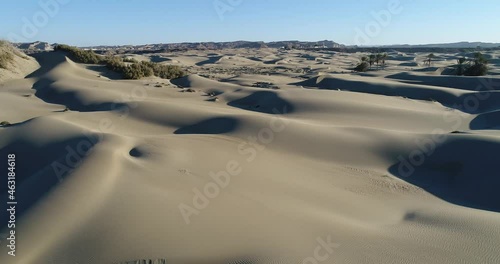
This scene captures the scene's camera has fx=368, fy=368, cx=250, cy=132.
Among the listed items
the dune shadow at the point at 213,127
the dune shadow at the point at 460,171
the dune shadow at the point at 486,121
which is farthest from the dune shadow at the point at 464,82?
the dune shadow at the point at 213,127

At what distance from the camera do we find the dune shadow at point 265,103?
69.4ft

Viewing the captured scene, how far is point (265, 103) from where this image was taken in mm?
22516

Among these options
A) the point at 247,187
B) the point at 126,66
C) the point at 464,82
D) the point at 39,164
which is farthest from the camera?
the point at 126,66

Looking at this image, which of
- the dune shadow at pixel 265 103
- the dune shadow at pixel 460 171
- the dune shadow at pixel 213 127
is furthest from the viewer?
the dune shadow at pixel 265 103

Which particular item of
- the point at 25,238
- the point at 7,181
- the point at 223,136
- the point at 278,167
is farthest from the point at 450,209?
the point at 7,181

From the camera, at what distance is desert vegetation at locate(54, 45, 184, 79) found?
31.1m

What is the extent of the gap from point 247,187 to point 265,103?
13.3 meters

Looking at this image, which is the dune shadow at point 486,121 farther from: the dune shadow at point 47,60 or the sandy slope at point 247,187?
the dune shadow at point 47,60

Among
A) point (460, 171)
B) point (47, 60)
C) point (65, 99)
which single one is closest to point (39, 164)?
point (65, 99)

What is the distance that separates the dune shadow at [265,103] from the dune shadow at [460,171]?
9.21m

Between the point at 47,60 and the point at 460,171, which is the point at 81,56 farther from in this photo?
the point at 460,171

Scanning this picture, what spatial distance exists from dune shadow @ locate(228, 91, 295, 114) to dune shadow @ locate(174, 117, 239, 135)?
513cm

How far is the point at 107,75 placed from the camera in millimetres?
31438

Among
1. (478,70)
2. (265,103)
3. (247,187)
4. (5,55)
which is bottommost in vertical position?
(247,187)
